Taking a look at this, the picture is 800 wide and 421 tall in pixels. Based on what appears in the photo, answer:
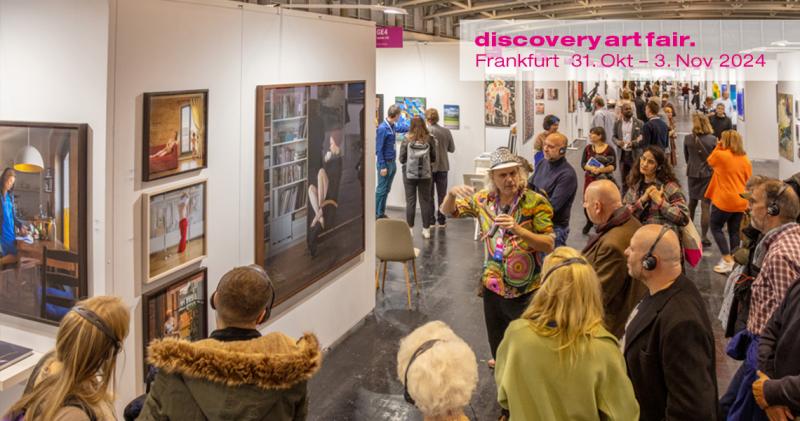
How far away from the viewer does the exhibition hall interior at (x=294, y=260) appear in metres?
1.95

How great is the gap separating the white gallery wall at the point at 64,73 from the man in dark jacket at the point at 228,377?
112 cm

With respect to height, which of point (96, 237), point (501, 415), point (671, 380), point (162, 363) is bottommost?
point (501, 415)

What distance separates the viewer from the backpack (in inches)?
332

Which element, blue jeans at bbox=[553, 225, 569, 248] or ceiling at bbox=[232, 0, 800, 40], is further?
ceiling at bbox=[232, 0, 800, 40]

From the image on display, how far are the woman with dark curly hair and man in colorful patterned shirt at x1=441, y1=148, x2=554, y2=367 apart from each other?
1.49m

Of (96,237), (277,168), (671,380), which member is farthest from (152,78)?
(671,380)

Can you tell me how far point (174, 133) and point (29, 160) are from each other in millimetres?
613

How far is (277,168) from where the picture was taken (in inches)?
159

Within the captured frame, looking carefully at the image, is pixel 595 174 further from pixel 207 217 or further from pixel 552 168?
pixel 207 217

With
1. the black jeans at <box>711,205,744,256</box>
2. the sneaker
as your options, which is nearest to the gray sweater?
the black jeans at <box>711,205,744,256</box>

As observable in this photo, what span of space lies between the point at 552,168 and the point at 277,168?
2.26 meters

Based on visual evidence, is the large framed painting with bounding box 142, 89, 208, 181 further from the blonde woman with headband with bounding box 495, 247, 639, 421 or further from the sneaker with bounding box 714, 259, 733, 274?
the sneaker with bounding box 714, 259, 733, 274

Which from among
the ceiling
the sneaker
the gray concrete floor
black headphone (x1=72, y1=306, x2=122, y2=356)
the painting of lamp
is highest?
the ceiling

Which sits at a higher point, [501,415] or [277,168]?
[277,168]
